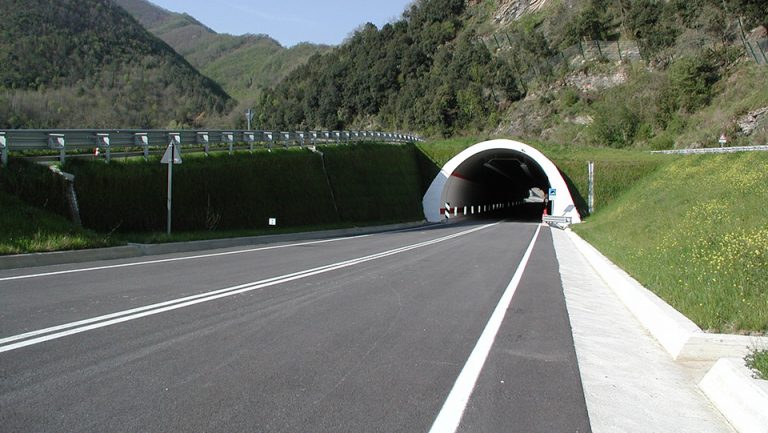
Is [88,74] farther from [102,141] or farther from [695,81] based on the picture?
[695,81]

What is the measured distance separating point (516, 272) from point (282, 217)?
52.3 ft

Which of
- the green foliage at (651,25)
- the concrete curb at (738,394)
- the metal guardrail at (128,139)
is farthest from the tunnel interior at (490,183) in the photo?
the concrete curb at (738,394)

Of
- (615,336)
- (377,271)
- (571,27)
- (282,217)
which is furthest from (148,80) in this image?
(615,336)

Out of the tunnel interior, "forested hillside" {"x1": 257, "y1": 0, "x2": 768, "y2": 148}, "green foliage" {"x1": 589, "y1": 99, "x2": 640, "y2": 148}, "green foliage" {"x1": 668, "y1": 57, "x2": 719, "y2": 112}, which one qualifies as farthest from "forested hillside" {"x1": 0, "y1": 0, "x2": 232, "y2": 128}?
"green foliage" {"x1": 668, "y1": 57, "x2": 719, "y2": 112}

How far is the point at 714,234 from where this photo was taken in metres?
12.2

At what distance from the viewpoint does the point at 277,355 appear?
5973mm

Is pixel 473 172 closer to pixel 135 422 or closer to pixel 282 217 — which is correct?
pixel 282 217

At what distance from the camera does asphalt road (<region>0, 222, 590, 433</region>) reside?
4.42 meters

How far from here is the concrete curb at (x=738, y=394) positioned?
14.4 ft

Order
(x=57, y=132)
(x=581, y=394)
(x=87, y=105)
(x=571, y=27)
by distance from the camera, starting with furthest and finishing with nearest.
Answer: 1. (x=571, y=27)
2. (x=87, y=105)
3. (x=57, y=132)
4. (x=581, y=394)

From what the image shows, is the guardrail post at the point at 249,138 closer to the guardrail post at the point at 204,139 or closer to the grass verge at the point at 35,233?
the guardrail post at the point at 204,139

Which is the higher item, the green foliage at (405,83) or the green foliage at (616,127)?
the green foliage at (405,83)

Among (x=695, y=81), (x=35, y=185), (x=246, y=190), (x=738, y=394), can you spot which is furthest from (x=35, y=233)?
(x=695, y=81)

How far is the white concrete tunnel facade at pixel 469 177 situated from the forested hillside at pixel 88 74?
42.2m
